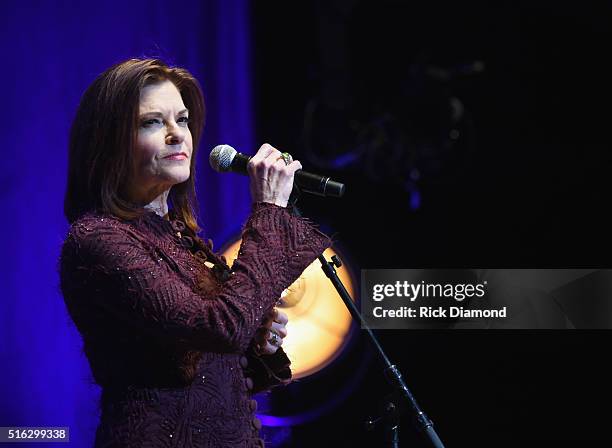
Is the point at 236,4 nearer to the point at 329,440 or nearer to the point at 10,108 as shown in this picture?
Result: the point at 10,108

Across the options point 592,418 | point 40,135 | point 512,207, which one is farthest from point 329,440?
point 40,135

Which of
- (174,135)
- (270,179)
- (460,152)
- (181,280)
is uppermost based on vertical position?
(460,152)

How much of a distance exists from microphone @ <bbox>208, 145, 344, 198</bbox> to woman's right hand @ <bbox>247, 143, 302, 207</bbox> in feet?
0.14

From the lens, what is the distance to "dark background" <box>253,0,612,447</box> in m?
3.16

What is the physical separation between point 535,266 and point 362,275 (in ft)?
3.03

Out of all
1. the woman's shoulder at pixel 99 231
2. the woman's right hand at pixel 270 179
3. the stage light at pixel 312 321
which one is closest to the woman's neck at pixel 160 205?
the woman's shoulder at pixel 99 231

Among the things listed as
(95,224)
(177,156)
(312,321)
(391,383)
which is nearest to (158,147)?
(177,156)

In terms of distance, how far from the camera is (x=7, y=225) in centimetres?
215

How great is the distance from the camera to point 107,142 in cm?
146

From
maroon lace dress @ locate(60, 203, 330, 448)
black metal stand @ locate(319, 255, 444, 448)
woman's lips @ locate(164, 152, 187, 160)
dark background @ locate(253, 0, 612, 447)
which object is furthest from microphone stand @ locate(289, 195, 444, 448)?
dark background @ locate(253, 0, 612, 447)

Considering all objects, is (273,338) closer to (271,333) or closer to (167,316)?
(271,333)

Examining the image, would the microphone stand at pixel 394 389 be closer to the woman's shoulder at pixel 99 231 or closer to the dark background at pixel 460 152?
the woman's shoulder at pixel 99 231

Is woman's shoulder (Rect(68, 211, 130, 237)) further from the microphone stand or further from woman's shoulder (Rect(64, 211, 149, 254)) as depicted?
the microphone stand

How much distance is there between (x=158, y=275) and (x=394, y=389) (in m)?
0.54
